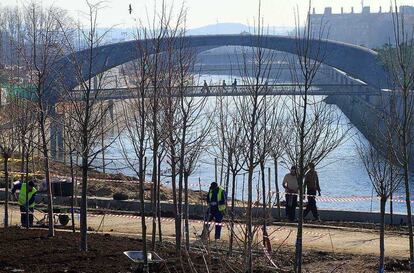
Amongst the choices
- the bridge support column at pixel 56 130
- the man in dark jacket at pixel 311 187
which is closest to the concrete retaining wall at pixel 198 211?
the man in dark jacket at pixel 311 187

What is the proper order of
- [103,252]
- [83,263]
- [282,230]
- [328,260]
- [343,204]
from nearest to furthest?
[83,263] → [103,252] → [328,260] → [282,230] → [343,204]

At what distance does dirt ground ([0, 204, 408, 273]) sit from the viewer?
46.9 feet

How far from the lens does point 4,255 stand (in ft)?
49.0

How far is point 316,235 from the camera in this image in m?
→ 19.6

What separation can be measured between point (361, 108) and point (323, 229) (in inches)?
2075

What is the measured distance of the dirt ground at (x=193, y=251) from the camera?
14.3 meters

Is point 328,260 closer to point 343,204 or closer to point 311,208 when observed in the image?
point 311,208

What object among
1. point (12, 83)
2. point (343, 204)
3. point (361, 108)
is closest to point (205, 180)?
point (343, 204)

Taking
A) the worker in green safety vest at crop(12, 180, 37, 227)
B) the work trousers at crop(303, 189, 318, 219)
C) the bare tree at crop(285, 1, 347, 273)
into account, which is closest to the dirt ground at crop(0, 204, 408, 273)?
the bare tree at crop(285, 1, 347, 273)

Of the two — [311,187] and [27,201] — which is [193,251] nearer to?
[27,201]

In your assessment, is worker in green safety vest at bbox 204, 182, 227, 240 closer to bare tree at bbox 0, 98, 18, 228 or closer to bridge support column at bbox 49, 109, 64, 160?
bridge support column at bbox 49, 109, 64, 160

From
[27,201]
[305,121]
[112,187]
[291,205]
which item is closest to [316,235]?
[291,205]

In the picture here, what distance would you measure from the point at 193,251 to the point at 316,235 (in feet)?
12.4

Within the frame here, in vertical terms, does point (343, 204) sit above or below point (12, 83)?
below
